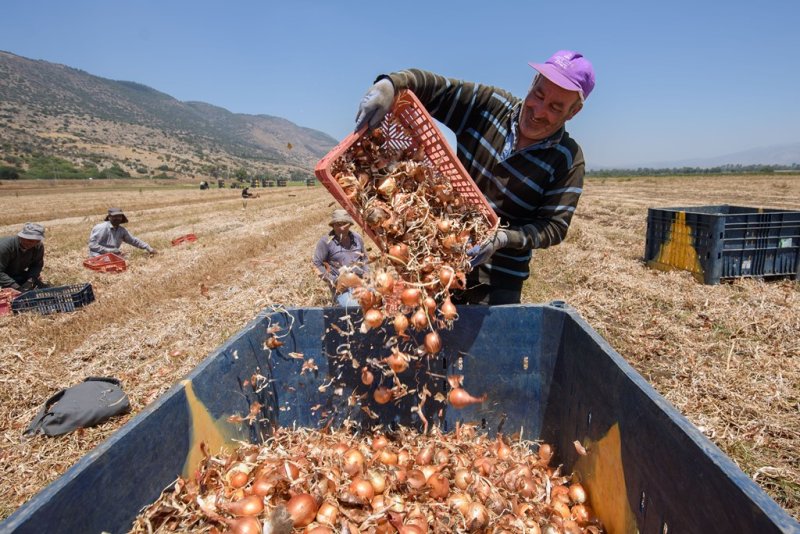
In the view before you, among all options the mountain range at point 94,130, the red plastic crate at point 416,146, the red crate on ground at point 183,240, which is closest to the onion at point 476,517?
the red plastic crate at point 416,146

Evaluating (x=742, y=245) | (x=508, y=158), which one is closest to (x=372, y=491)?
(x=508, y=158)

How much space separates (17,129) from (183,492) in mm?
122399

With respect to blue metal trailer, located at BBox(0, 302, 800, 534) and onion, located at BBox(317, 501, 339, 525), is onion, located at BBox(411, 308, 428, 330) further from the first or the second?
onion, located at BBox(317, 501, 339, 525)

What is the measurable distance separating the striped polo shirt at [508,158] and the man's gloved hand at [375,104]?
0.26 meters

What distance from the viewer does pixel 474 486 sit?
201 cm

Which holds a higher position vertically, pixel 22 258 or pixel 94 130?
pixel 94 130

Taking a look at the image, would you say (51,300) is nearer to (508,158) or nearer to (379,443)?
(379,443)

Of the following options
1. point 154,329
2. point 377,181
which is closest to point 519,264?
point 377,181

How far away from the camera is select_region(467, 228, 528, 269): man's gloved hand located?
7.81 feet

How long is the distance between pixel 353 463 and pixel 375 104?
5.87 feet

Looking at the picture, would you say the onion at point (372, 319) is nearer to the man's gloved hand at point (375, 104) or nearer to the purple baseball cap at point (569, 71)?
the man's gloved hand at point (375, 104)

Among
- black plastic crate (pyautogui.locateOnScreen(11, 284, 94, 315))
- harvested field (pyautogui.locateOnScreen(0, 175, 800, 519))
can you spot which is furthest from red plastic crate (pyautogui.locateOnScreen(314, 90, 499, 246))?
black plastic crate (pyautogui.locateOnScreen(11, 284, 94, 315))

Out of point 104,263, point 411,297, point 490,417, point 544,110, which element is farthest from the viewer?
point 104,263

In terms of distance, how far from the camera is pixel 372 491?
73.5 inches
